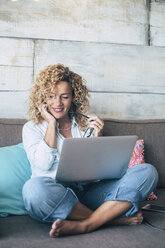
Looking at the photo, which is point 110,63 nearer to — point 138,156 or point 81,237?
point 138,156

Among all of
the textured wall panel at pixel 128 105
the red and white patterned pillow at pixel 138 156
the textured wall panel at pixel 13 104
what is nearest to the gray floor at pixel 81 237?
the red and white patterned pillow at pixel 138 156

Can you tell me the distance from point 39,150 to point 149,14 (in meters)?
1.59

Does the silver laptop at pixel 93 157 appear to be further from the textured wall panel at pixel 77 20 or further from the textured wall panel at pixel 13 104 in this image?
the textured wall panel at pixel 77 20

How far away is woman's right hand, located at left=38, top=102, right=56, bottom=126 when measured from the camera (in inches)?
69.1

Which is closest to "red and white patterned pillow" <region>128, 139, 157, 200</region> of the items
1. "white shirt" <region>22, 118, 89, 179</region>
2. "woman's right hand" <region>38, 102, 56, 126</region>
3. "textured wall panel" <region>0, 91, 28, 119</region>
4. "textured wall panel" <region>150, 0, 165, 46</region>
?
"white shirt" <region>22, 118, 89, 179</region>

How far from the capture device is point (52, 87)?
6.01ft

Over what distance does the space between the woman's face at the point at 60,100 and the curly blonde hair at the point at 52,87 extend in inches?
1.2

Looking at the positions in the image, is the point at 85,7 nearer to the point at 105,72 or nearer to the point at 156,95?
the point at 105,72

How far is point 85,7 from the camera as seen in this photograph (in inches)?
95.3

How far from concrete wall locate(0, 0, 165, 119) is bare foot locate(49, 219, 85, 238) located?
111 centimetres

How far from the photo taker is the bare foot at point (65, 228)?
1.31 metres

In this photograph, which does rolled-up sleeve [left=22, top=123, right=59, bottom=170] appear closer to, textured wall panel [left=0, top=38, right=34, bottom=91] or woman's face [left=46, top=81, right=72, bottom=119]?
woman's face [left=46, top=81, right=72, bottom=119]

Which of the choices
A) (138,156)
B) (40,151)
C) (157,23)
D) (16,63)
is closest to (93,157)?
(40,151)

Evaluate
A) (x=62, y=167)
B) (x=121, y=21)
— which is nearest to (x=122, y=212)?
(x=62, y=167)
